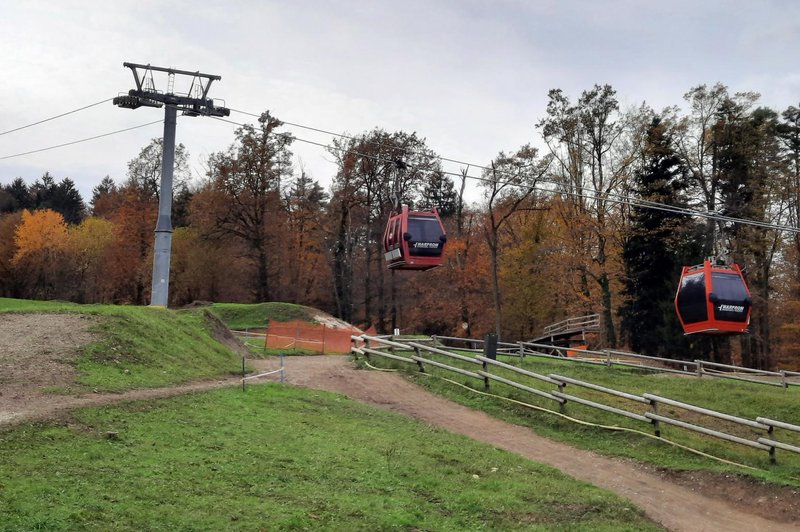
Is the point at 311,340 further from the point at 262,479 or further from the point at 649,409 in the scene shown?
the point at 262,479

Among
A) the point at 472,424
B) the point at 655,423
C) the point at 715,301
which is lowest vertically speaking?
the point at 472,424

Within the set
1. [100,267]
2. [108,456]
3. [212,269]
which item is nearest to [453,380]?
[108,456]

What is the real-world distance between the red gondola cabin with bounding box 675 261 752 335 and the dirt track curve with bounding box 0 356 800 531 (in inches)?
392

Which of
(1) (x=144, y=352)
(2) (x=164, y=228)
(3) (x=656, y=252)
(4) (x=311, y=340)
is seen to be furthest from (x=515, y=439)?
(3) (x=656, y=252)

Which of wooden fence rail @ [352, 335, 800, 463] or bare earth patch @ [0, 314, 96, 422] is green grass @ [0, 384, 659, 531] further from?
wooden fence rail @ [352, 335, 800, 463]

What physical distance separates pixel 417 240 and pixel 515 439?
33.5ft

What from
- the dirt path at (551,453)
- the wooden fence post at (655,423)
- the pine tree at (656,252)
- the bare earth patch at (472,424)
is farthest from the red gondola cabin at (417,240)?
the pine tree at (656,252)

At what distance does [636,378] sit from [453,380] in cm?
895

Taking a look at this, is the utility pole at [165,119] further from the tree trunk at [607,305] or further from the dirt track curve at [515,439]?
the tree trunk at [607,305]

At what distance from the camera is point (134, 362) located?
19.2 m

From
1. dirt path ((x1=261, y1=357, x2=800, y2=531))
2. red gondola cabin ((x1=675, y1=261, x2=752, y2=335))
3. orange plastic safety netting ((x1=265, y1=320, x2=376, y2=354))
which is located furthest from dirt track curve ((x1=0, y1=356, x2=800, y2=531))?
orange plastic safety netting ((x1=265, y1=320, x2=376, y2=354))

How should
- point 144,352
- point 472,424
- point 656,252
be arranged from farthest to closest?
point 656,252 → point 144,352 → point 472,424

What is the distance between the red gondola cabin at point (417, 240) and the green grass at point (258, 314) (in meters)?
23.3

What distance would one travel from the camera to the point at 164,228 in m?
26.6
